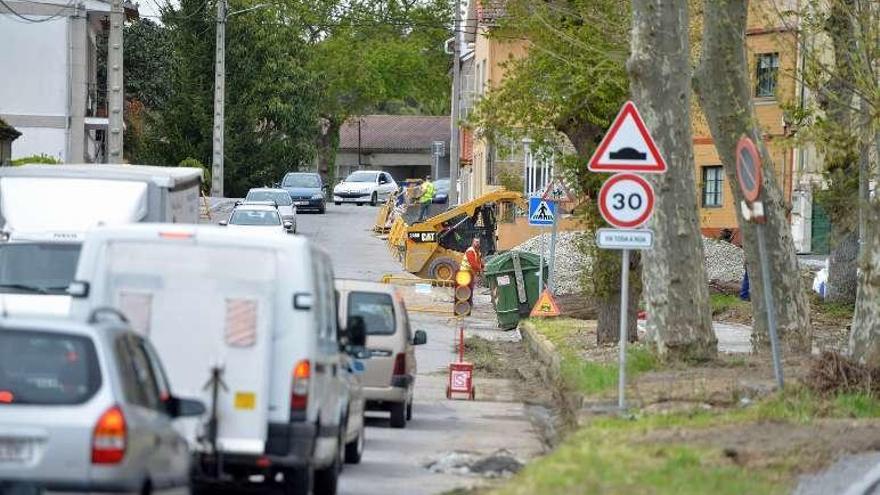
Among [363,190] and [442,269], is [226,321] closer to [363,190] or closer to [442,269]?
[442,269]

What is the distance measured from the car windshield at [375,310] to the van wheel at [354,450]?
3642mm

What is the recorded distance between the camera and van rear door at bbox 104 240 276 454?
11.9 m

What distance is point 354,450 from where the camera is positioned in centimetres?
1622

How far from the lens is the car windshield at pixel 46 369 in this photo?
949cm

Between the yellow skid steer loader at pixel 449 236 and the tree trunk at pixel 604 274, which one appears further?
the yellow skid steer loader at pixel 449 236

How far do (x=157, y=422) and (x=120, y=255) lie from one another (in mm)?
2400

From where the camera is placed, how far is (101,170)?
71.4 ft

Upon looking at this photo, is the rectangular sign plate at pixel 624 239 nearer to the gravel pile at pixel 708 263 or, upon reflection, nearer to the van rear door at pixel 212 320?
the van rear door at pixel 212 320

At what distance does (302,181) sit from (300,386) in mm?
55129

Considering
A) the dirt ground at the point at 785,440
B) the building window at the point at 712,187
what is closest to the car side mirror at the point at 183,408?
the dirt ground at the point at 785,440

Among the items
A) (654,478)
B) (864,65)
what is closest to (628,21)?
(864,65)

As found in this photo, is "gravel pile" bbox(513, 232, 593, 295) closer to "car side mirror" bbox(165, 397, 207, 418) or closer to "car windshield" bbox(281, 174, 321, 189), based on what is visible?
"car windshield" bbox(281, 174, 321, 189)

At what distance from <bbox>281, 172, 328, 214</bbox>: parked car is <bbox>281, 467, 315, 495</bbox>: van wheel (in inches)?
2094

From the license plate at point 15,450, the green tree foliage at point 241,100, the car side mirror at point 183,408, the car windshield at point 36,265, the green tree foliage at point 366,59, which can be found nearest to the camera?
the license plate at point 15,450
